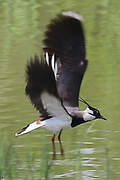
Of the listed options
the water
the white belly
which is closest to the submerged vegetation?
the water

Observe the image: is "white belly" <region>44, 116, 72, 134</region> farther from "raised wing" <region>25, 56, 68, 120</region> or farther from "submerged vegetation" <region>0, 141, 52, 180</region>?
"submerged vegetation" <region>0, 141, 52, 180</region>

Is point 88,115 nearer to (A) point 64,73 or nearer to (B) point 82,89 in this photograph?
(A) point 64,73

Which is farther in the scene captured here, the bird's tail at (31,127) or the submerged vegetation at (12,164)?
the bird's tail at (31,127)

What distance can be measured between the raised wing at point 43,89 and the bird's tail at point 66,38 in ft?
1.71

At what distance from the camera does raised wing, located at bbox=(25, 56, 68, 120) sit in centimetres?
613

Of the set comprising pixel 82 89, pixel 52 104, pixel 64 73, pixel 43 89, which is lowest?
pixel 82 89

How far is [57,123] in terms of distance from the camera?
7.19 m

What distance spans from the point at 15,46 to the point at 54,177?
15.0 feet

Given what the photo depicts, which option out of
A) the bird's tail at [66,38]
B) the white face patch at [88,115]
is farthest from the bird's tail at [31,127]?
the bird's tail at [66,38]

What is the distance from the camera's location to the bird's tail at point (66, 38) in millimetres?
7102

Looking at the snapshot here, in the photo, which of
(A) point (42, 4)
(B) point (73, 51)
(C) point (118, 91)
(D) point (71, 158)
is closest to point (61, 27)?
(B) point (73, 51)

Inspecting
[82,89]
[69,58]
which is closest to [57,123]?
[69,58]

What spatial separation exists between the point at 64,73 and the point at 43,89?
97 centimetres

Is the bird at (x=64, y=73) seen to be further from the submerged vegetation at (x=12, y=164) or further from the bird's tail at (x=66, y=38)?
the submerged vegetation at (x=12, y=164)
